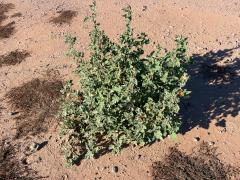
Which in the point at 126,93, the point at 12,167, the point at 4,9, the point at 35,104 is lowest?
the point at 12,167

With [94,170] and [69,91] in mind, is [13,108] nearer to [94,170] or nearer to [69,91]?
[69,91]

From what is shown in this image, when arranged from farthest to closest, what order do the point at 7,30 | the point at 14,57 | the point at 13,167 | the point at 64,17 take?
the point at 64,17
the point at 7,30
the point at 14,57
the point at 13,167

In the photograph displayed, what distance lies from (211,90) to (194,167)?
257 cm

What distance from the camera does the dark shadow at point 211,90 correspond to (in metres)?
9.04

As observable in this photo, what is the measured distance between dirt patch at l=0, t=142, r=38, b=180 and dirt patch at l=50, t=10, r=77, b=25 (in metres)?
5.97

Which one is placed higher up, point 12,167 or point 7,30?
point 7,30

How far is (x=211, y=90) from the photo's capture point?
9781mm

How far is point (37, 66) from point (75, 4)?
13.2 ft

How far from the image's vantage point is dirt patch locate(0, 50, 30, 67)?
38.4 ft

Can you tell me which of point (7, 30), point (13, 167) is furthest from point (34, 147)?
point (7, 30)

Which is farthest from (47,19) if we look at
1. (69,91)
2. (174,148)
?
(174,148)

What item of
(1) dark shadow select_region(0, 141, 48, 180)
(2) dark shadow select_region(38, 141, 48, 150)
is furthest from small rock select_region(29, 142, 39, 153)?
(1) dark shadow select_region(0, 141, 48, 180)

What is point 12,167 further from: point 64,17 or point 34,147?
point 64,17

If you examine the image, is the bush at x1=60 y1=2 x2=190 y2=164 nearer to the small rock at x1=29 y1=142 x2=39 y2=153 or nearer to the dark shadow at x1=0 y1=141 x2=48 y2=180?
the small rock at x1=29 y1=142 x2=39 y2=153
